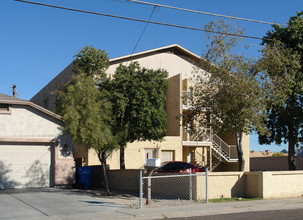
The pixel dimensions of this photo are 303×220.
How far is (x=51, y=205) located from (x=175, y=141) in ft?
53.8

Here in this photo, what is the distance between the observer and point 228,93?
1748 centimetres

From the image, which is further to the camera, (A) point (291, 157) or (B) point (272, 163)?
(B) point (272, 163)

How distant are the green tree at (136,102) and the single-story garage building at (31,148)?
11.0 ft

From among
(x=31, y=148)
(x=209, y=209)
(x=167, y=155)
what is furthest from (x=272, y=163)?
(x=209, y=209)

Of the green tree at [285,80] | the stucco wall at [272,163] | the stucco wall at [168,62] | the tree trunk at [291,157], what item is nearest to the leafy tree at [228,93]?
the green tree at [285,80]

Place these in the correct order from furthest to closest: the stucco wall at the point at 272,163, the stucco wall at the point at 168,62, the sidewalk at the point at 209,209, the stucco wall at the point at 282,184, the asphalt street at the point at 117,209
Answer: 1. the stucco wall at the point at 272,163
2. the stucco wall at the point at 168,62
3. the stucco wall at the point at 282,184
4. the sidewalk at the point at 209,209
5. the asphalt street at the point at 117,209

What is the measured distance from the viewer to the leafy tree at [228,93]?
17.2 m

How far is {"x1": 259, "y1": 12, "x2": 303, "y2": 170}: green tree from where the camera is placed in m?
18.1

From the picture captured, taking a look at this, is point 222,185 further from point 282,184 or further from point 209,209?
point 209,209

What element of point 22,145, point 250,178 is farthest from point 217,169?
point 22,145

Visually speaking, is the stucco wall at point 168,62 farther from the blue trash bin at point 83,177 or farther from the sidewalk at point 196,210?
the sidewalk at point 196,210

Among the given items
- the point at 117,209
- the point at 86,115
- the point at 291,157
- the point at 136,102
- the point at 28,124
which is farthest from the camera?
the point at 291,157

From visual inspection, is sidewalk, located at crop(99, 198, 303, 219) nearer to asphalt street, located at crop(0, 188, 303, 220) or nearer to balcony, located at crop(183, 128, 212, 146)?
asphalt street, located at crop(0, 188, 303, 220)

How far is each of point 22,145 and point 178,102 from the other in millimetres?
14179
